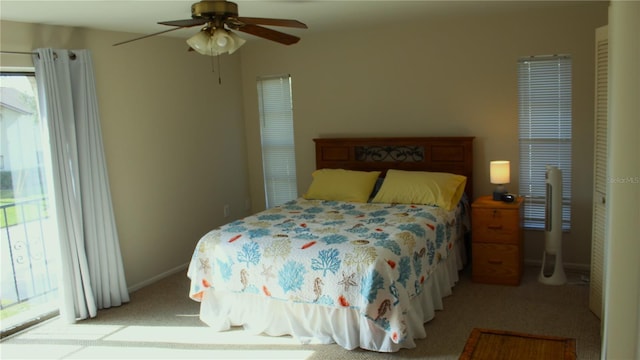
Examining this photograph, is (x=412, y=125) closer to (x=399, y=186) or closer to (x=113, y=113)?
(x=399, y=186)

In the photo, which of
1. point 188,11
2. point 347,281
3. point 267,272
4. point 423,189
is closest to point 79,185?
point 188,11

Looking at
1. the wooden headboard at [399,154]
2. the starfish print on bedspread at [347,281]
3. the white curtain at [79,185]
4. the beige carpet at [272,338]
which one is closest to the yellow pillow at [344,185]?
the wooden headboard at [399,154]

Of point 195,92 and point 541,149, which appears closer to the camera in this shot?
point 541,149

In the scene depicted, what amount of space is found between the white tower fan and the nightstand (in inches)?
8.3

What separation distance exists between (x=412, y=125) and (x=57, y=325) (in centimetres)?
339

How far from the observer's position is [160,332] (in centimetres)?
373

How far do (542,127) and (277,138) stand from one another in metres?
2.64

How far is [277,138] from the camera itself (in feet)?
18.9

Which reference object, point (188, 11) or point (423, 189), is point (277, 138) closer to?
point (423, 189)

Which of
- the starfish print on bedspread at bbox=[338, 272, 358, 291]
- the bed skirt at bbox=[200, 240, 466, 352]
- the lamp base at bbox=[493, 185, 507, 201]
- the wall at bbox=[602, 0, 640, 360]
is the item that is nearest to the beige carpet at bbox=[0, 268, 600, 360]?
the bed skirt at bbox=[200, 240, 466, 352]

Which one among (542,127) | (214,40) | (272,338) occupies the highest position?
(214,40)

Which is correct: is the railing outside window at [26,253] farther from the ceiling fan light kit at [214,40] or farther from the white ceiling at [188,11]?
the ceiling fan light kit at [214,40]

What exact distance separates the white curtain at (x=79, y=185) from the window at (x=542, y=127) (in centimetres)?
346

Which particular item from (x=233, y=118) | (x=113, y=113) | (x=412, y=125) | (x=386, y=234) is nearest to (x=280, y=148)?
(x=233, y=118)
